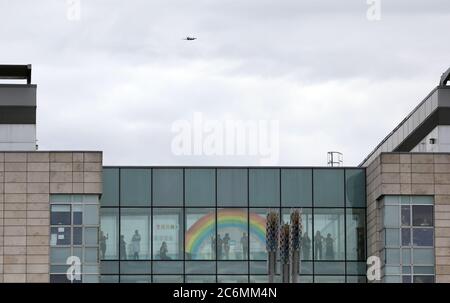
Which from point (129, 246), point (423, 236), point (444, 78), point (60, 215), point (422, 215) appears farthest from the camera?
point (444, 78)

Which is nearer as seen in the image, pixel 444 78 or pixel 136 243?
pixel 136 243

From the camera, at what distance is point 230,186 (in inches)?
2611

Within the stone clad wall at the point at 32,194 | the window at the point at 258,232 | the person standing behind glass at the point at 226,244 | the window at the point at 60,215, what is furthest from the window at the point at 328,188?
the window at the point at 60,215

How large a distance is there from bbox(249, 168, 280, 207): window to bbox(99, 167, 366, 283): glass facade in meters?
0.06

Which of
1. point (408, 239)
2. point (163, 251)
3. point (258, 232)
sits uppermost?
point (258, 232)

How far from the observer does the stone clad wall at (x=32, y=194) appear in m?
60.9

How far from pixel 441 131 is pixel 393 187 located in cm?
738

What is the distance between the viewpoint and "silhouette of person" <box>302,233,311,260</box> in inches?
2601

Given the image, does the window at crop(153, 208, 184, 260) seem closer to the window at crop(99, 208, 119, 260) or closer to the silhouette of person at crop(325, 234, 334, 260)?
the window at crop(99, 208, 119, 260)

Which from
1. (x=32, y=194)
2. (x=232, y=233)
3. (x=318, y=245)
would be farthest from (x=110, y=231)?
(x=318, y=245)

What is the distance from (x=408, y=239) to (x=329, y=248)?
521cm

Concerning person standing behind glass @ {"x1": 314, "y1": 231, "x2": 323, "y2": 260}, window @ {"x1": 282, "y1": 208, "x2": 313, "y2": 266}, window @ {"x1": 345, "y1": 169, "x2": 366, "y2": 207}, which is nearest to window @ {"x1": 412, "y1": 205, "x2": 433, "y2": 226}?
window @ {"x1": 345, "y1": 169, "x2": 366, "y2": 207}

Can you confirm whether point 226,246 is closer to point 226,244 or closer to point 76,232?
point 226,244
